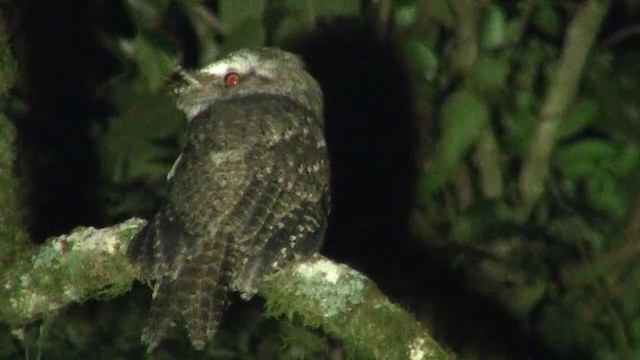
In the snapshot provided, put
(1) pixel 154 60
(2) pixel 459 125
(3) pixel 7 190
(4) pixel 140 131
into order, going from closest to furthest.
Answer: (3) pixel 7 190
(1) pixel 154 60
(4) pixel 140 131
(2) pixel 459 125

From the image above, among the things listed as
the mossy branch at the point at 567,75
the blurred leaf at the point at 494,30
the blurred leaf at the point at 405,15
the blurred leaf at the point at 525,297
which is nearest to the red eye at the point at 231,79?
the blurred leaf at the point at 405,15

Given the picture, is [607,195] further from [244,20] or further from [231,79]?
[231,79]

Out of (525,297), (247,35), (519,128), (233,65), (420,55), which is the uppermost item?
(233,65)

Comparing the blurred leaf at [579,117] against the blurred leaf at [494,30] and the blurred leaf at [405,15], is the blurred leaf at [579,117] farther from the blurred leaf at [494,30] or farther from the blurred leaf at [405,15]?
the blurred leaf at [405,15]

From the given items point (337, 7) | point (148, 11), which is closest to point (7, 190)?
point (337, 7)

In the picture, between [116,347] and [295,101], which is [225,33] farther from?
[116,347]

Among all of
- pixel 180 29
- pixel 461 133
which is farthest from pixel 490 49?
pixel 180 29

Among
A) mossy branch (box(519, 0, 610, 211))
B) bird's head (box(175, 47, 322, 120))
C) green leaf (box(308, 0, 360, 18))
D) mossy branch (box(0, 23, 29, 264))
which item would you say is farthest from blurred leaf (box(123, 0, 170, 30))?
mossy branch (box(0, 23, 29, 264))

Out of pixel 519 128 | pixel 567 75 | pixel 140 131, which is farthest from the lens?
pixel 567 75
